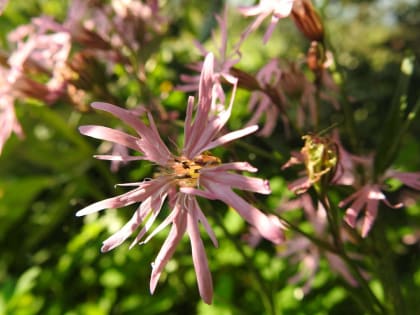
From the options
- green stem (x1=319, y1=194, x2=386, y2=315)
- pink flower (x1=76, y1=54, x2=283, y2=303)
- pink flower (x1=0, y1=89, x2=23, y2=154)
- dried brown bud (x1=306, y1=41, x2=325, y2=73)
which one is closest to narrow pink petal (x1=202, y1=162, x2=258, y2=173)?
pink flower (x1=76, y1=54, x2=283, y2=303)

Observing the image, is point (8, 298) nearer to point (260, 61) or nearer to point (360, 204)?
point (360, 204)

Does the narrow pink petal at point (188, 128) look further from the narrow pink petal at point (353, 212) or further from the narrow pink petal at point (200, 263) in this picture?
the narrow pink petal at point (353, 212)

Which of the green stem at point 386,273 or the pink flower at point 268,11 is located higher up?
the pink flower at point 268,11

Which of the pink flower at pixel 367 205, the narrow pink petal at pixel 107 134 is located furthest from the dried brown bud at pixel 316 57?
the narrow pink petal at pixel 107 134

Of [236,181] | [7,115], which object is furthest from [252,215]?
[7,115]

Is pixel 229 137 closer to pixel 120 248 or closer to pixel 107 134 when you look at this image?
pixel 107 134

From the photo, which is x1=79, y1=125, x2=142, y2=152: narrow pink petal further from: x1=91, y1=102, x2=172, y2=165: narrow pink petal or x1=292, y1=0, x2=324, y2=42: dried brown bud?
x1=292, y1=0, x2=324, y2=42: dried brown bud
